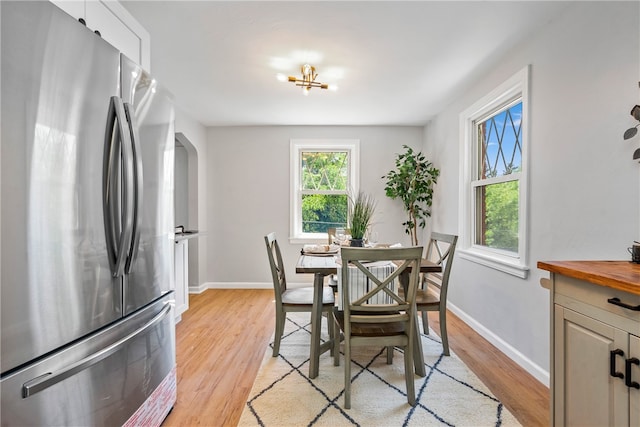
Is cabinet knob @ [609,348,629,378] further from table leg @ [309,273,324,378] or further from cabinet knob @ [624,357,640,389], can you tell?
table leg @ [309,273,324,378]

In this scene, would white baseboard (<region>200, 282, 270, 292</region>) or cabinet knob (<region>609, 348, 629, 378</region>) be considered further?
white baseboard (<region>200, 282, 270, 292</region>)

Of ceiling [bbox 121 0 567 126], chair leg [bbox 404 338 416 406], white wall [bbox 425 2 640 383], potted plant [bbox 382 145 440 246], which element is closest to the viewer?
white wall [bbox 425 2 640 383]

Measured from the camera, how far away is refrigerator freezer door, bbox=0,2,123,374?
92cm

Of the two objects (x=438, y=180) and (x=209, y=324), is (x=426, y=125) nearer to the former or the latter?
(x=438, y=180)

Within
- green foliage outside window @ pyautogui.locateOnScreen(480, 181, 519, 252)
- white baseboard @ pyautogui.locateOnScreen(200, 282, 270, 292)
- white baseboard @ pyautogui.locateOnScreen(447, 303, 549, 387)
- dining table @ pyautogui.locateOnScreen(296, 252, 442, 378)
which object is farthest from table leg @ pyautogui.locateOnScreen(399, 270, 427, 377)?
white baseboard @ pyautogui.locateOnScreen(200, 282, 270, 292)

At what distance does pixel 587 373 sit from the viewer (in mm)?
1217

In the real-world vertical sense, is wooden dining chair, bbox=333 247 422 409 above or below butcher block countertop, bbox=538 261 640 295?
below

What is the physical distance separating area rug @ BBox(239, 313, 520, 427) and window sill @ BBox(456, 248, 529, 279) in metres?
0.81

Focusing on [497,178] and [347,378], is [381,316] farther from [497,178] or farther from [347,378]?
[497,178]

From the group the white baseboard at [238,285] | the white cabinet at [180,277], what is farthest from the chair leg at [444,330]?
the white baseboard at [238,285]

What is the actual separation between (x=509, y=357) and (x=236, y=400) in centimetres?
206

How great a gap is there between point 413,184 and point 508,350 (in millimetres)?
2277

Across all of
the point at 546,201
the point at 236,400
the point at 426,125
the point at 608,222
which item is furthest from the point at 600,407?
the point at 426,125

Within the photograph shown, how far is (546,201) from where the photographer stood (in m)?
2.19
